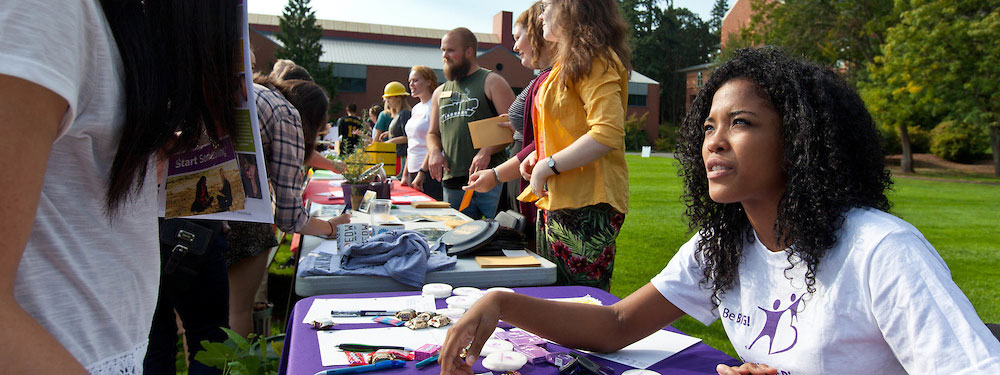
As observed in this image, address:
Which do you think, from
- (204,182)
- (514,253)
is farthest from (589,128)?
(204,182)

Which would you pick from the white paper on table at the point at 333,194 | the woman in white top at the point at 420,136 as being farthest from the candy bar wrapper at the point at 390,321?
the woman in white top at the point at 420,136

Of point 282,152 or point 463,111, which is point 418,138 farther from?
point 282,152

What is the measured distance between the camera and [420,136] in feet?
18.8

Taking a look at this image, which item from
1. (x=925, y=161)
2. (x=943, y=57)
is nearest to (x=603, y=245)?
(x=943, y=57)

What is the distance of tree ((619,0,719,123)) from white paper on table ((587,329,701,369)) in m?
56.8

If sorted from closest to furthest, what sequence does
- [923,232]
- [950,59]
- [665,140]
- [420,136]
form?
[420,136] < [923,232] < [950,59] < [665,140]

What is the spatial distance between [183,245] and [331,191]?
9.92ft

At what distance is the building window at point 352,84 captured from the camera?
39.2 metres

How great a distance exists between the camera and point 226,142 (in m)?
0.98

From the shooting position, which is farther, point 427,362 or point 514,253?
point 514,253

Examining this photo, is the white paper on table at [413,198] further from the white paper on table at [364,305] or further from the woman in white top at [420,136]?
the white paper on table at [364,305]

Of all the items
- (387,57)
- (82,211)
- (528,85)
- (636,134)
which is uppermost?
(387,57)

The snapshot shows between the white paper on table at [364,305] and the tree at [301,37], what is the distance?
3763cm

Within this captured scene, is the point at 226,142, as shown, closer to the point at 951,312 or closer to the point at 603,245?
the point at 951,312
